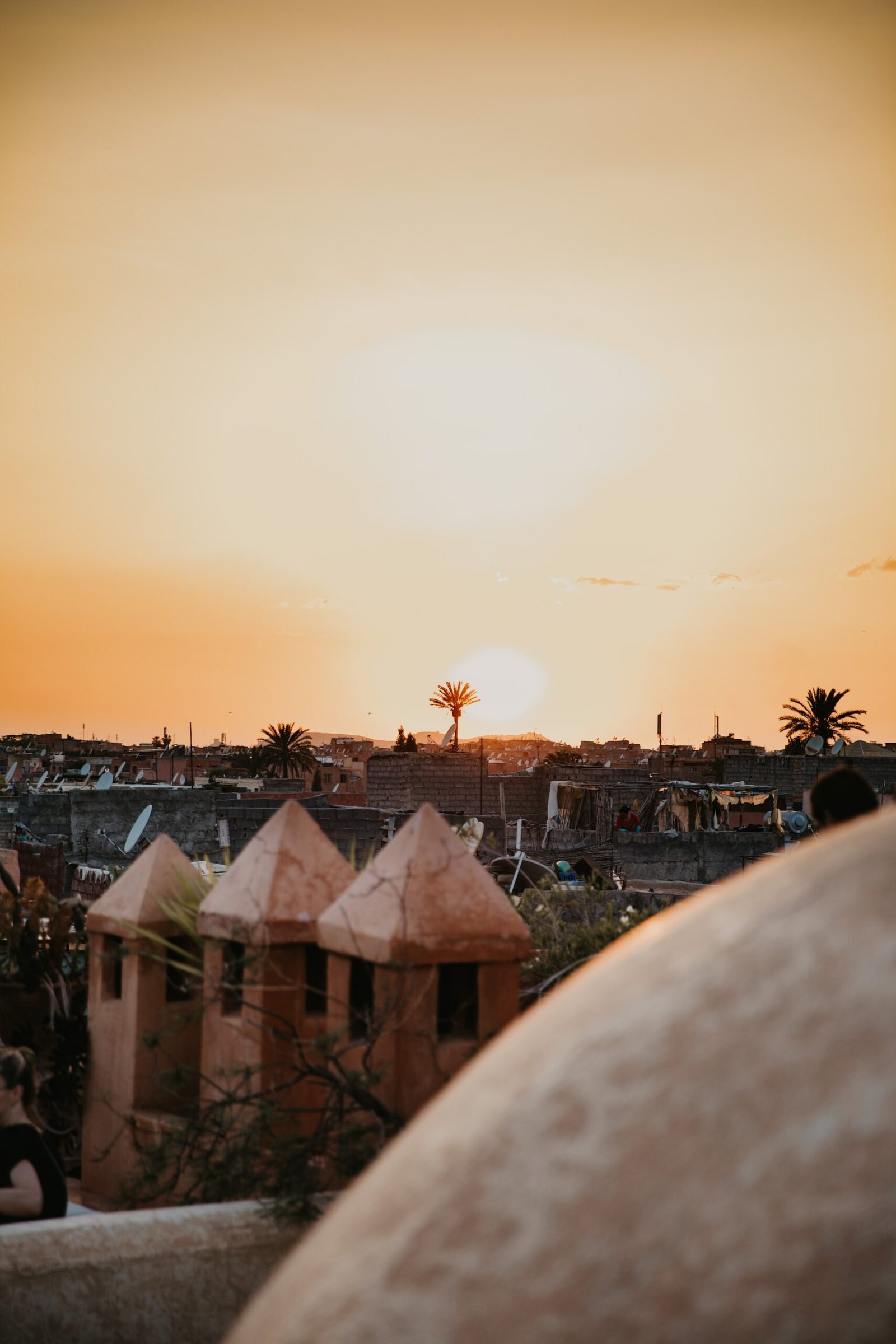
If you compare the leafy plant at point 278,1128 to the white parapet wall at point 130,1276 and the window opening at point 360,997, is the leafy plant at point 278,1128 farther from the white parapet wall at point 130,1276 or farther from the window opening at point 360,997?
the white parapet wall at point 130,1276

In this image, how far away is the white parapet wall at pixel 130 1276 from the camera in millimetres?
3385

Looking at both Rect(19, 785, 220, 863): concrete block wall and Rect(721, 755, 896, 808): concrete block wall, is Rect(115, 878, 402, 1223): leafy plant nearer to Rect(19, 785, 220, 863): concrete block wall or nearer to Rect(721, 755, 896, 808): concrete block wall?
Rect(19, 785, 220, 863): concrete block wall

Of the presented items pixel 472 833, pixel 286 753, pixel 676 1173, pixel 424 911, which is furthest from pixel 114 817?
pixel 286 753

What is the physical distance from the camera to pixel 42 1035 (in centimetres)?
668

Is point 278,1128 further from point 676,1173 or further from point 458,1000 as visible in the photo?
point 676,1173

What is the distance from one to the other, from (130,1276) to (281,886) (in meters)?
1.60

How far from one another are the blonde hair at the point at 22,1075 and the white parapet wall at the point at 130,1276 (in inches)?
36.4

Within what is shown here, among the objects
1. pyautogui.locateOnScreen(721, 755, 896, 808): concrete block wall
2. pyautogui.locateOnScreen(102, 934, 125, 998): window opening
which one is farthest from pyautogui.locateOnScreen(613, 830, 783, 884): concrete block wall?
pyautogui.locateOnScreen(102, 934, 125, 998): window opening

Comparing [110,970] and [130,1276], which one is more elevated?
[110,970]

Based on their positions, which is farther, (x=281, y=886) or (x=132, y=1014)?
(x=132, y=1014)

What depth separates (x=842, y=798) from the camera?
442 cm

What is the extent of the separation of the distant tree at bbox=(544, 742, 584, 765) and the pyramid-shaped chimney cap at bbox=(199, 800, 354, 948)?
47243 mm

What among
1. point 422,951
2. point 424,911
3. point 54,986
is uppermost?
point 424,911

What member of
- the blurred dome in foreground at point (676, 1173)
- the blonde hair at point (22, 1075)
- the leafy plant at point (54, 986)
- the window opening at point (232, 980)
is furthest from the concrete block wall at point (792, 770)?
the blurred dome in foreground at point (676, 1173)
